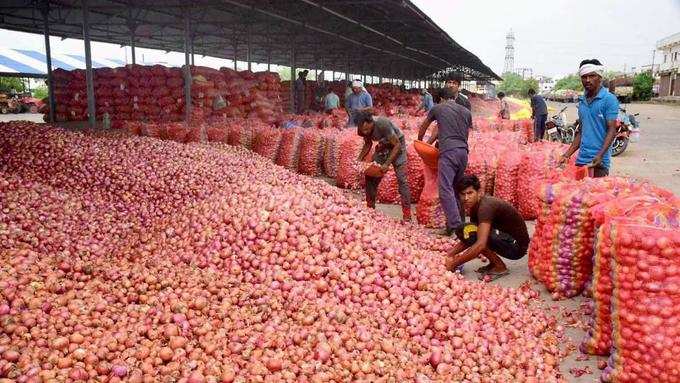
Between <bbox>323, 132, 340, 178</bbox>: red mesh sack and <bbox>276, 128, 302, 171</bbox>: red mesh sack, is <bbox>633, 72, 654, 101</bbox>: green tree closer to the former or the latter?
<bbox>323, 132, 340, 178</bbox>: red mesh sack

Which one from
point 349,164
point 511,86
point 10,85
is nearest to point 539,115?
point 349,164

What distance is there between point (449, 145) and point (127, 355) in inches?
138

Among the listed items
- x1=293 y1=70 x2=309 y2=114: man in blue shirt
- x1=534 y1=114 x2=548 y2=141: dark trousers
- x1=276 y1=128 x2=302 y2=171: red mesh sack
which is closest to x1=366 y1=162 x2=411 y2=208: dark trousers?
x1=276 y1=128 x2=302 y2=171: red mesh sack

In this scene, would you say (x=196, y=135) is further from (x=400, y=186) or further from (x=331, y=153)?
(x=400, y=186)

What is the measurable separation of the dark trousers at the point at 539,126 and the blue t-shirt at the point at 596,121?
8.77 metres

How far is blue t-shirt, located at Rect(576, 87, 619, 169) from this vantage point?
4484 mm

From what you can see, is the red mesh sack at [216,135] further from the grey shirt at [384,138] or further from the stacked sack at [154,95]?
the grey shirt at [384,138]

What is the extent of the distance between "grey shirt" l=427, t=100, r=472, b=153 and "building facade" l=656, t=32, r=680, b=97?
57.2m

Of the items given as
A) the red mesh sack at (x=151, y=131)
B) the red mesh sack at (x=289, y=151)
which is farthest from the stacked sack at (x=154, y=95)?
the red mesh sack at (x=289, y=151)

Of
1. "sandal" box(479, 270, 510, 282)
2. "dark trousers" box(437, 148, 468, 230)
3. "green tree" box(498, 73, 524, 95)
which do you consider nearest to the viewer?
"sandal" box(479, 270, 510, 282)

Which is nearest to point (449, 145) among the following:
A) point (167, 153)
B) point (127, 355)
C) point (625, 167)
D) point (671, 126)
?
point (167, 153)

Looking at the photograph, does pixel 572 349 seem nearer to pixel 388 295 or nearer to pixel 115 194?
pixel 388 295

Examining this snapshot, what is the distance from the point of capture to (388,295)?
10.0ft

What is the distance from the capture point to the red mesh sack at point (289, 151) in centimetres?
823
